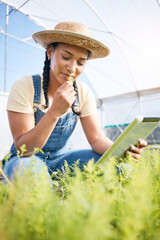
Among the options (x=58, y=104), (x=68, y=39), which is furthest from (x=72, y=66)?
(x=58, y=104)

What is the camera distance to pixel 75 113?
1.38m

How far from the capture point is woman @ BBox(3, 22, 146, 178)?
947 mm

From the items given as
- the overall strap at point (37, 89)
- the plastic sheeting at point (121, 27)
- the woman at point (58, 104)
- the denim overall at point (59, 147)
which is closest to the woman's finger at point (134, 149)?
the woman at point (58, 104)

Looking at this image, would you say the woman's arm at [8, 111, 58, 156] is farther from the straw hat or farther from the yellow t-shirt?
the straw hat

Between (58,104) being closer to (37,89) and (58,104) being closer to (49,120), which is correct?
(49,120)

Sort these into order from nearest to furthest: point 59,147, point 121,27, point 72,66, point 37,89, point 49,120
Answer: point 49,120 → point 72,66 → point 37,89 → point 59,147 → point 121,27

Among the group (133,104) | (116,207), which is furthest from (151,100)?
(116,207)

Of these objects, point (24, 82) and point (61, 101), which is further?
point (24, 82)

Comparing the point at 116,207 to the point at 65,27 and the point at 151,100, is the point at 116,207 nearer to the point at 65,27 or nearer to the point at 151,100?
the point at 65,27

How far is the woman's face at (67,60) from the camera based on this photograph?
1114mm

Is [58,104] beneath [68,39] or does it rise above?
beneath

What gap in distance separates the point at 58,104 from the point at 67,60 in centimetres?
32

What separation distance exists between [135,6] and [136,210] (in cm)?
390

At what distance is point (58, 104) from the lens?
36.8 inches
